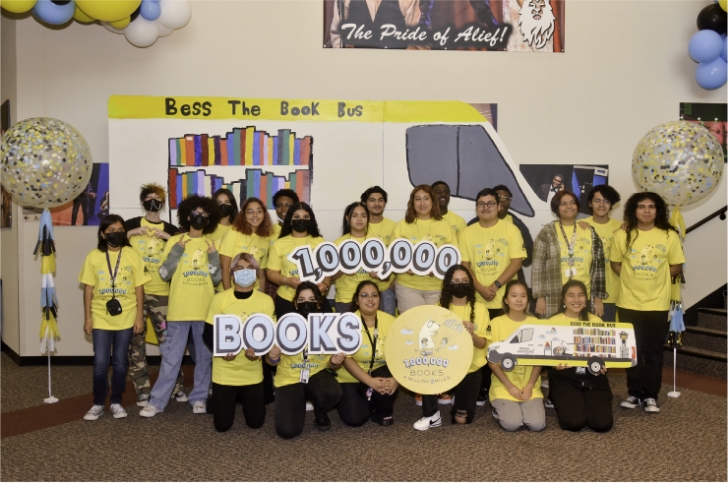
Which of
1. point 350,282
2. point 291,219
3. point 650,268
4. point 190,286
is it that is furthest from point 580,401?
point 190,286

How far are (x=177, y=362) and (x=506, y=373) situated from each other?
2341 mm

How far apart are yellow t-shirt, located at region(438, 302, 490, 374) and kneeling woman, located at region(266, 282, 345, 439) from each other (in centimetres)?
87

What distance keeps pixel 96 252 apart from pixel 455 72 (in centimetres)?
380

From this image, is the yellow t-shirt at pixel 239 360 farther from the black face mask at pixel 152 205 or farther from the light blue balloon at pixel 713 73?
the light blue balloon at pixel 713 73

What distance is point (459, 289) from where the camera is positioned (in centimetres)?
451

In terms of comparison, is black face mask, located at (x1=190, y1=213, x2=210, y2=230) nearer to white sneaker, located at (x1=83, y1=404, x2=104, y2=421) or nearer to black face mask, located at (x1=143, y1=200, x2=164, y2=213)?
black face mask, located at (x1=143, y1=200, x2=164, y2=213)

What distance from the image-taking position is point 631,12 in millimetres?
6684

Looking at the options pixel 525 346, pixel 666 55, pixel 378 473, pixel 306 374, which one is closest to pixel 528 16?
pixel 666 55

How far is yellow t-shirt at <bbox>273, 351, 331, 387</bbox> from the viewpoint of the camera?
442 centimetres

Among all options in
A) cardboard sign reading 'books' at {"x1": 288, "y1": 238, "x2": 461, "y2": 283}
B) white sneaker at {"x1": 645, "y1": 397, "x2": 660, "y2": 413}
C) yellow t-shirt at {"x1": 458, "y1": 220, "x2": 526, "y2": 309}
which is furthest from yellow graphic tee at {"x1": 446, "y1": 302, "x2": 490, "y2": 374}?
white sneaker at {"x1": 645, "y1": 397, "x2": 660, "y2": 413}

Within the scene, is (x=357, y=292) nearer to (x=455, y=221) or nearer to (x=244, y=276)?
(x=244, y=276)

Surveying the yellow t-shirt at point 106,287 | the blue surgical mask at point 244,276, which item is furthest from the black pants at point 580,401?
the yellow t-shirt at point 106,287

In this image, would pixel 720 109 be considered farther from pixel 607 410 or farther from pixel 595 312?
pixel 607 410

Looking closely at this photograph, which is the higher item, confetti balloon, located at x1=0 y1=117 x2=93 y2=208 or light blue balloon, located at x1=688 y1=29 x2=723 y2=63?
light blue balloon, located at x1=688 y1=29 x2=723 y2=63
